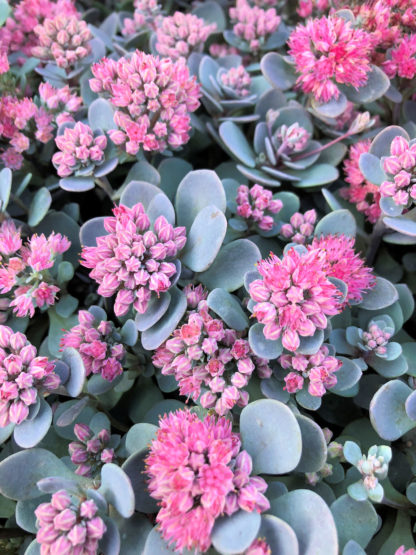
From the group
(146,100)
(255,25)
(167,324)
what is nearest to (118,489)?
(167,324)

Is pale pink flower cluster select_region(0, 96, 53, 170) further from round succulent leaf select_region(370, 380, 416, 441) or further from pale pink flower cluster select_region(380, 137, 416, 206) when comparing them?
round succulent leaf select_region(370, 380, 416, 441)

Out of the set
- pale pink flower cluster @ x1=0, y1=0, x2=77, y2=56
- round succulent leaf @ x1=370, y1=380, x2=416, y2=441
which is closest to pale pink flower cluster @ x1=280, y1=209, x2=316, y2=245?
round succulent leaf @ x1=370, y1=380, x2=416, y2=441

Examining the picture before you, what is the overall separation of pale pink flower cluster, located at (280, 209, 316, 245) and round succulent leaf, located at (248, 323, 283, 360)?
36 centimetres

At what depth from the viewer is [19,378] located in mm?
973

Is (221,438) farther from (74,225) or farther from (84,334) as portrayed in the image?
(74,225)

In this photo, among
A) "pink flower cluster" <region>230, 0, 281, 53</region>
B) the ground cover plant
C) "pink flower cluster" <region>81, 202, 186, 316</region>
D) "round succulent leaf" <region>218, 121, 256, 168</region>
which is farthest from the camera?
"pink flower cluster" <region>230, 0, 281, 53</region>

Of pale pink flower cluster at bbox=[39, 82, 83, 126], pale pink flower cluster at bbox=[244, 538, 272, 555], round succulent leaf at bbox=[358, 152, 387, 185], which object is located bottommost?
pale pink flower cluster at bbox=[244, 538, 272, 555]

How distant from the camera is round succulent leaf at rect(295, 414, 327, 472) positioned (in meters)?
0.96

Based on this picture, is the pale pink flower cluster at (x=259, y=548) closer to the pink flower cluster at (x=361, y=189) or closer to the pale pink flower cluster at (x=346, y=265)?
the pale pink flower cluster at (x=346, y=265)

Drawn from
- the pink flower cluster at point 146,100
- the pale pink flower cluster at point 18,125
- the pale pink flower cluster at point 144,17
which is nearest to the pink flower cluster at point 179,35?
the pale pink flower cluster at point 144,17

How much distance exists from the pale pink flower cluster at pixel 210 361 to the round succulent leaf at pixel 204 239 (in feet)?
0.29

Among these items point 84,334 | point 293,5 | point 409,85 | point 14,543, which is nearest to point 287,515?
point 84,334

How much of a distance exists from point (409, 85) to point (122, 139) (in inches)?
35.1

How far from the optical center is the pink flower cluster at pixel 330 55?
1259 millimetres
